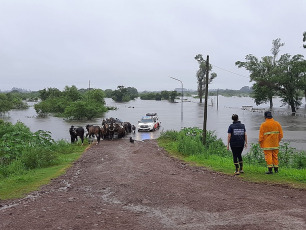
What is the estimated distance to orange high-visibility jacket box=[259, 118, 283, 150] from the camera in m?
8.92

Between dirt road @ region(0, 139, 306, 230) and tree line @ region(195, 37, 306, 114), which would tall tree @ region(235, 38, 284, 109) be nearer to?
tree line @ region(195, 37, 306, 114)

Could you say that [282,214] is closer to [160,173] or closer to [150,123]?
[160,173]

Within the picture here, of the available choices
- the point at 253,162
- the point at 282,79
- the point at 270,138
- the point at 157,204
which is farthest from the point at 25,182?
the point at 282,79

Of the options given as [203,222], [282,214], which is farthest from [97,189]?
[282,214]

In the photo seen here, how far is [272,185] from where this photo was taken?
793cm

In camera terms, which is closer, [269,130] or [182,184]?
[182,184]

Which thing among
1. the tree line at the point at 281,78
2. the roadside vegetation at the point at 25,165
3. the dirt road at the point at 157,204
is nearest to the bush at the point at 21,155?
the roadside vegetation at the point at 25,165

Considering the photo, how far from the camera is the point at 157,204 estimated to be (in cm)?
638

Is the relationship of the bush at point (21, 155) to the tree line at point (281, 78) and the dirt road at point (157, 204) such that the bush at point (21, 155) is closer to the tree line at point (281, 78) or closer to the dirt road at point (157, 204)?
the dirt road at point (157, 204)

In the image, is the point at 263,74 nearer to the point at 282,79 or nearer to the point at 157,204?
the point at 282,79

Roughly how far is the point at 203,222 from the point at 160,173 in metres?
4.36

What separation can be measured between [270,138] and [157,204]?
172 inches

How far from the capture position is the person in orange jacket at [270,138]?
29.3 ft

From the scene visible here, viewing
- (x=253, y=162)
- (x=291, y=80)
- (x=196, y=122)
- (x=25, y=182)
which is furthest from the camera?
(x=291, y=80)
